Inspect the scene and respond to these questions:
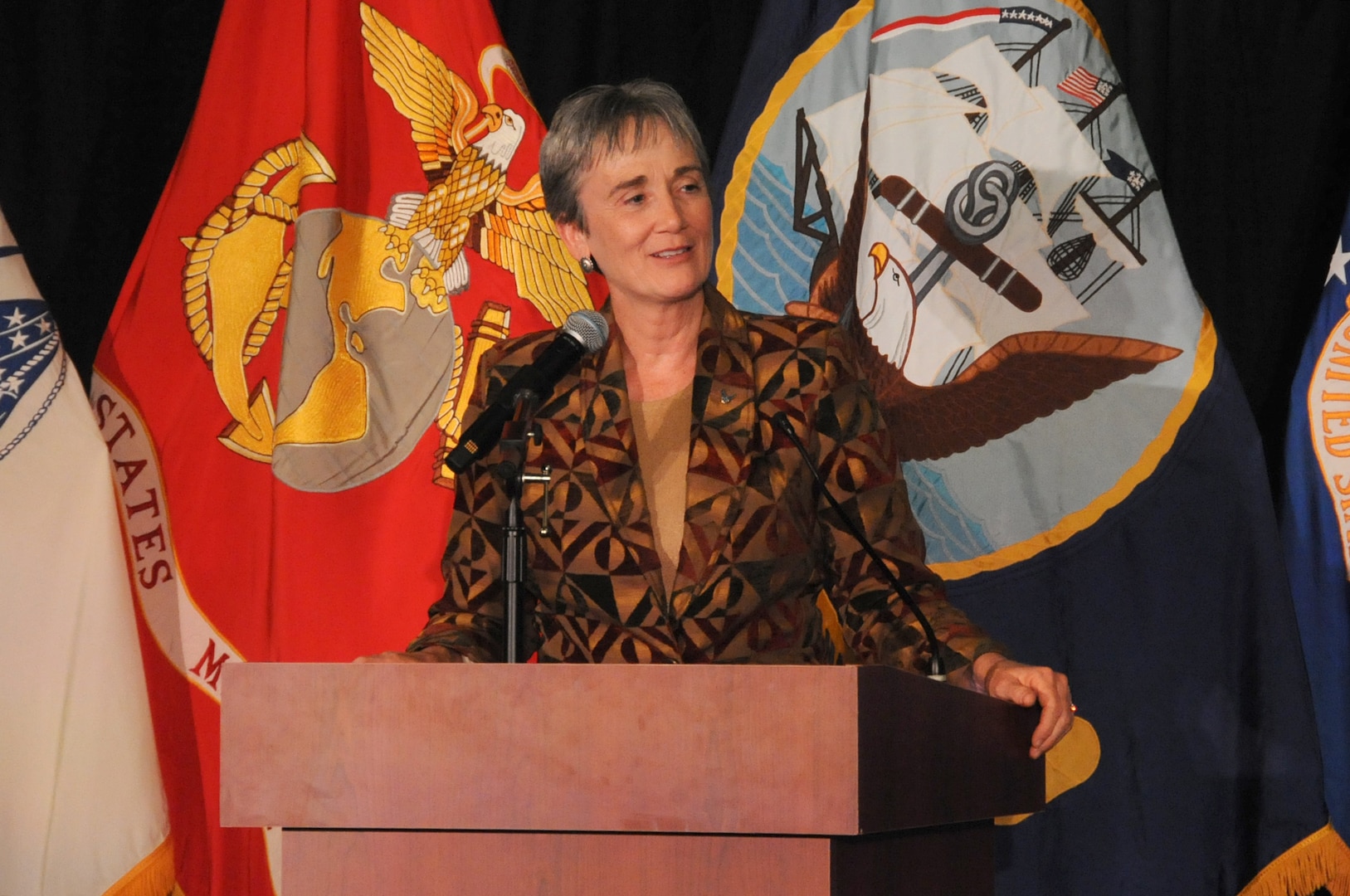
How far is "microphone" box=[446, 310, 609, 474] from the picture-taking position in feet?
4.54

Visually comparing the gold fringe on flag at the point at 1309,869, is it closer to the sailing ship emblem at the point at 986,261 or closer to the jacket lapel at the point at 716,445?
the sailing ship emblem at the point at 986,261

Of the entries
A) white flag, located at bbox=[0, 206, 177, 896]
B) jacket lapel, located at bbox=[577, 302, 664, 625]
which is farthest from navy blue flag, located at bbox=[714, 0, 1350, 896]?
white flag, located at bbox=[0, 206, 177, 896]

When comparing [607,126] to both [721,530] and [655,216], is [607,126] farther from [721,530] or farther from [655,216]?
[721,530]

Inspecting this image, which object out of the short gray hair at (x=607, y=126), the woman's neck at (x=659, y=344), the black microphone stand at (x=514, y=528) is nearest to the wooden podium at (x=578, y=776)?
the black microphone stand at (x=514, y=528)

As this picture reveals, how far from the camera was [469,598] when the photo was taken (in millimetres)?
1779

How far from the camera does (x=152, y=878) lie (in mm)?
2311

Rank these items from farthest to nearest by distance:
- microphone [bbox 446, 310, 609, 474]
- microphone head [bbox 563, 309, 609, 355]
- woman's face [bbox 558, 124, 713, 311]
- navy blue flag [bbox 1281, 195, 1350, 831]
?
navy blue flag [bbox 1281, 195, 1350, 831] → woman's face [bbox 558, 124, 713, 311] → microphone head [bbox 563, 309, 609, 355] → microphone [bbox 446, 310, 609, 474]

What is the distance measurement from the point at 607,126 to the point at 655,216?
0.15 m

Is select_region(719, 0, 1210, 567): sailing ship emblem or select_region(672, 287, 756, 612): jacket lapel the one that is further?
select_region(719, 0, 1210, 567): sailing ship emblem

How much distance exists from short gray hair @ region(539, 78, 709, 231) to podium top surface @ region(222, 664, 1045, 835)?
986 millimetres

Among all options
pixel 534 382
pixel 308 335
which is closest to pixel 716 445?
pixel 534 382

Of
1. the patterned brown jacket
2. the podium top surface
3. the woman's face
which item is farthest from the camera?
the woman's face

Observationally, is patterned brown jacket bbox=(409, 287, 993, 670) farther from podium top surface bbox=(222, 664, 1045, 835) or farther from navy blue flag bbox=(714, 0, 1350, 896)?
navy blue flag bbox=(714, 0, 1350, 896)

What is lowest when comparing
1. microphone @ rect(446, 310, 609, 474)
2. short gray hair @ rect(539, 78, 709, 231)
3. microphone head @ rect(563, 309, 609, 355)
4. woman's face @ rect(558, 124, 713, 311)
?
microphone @ rect(446, 310, 609, 474)
